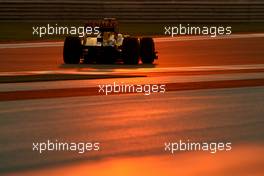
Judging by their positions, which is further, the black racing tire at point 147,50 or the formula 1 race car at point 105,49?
the black racing tire at point 147,50

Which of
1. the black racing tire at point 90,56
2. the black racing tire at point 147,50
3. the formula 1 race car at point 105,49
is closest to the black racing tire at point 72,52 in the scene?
the formula 1 race car at point 105,49

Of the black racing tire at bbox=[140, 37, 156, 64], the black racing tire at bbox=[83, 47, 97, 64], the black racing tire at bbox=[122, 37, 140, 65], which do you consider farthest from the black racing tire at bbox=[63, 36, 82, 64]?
the black racing tire at bbox=[140, 37, 156, 64]

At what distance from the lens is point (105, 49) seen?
24.4m

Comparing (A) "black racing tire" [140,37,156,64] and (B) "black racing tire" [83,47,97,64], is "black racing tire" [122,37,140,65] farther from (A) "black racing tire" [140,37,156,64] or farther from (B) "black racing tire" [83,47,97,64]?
(B) "black racing tire" [83,47,97,64]

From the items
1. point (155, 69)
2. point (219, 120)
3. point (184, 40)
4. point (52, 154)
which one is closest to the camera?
point (52, 154)

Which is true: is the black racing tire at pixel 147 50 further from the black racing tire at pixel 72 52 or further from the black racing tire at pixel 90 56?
the black racing tire at pixel 72 52

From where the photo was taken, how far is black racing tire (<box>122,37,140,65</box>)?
78.2 ft

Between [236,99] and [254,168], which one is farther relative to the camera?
[236,99]

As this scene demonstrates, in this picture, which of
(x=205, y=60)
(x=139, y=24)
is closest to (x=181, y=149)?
(x=205, y=60)

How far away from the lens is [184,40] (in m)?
37.1

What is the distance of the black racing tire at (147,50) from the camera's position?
24625 mm

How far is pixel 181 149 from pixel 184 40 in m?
27.3

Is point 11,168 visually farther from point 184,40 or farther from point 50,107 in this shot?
point 184,40

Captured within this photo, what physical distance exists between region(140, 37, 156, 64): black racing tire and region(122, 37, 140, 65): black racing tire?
510 millimetres
